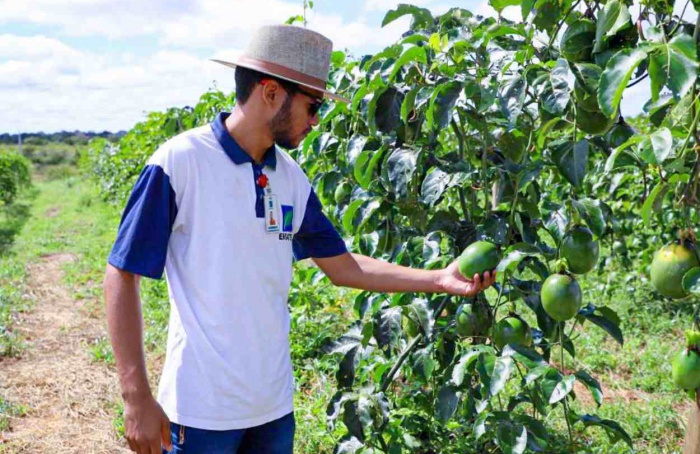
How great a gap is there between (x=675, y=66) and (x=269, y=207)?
999 mm

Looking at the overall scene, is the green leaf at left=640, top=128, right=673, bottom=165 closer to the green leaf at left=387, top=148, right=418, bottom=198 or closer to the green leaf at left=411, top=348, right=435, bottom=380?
the green leaf at left=387, top=148, right=418, bottom=198

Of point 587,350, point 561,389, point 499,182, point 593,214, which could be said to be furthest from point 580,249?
point 587,350

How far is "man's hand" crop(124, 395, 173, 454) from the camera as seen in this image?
1.54 m

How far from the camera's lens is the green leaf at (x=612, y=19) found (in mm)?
1374

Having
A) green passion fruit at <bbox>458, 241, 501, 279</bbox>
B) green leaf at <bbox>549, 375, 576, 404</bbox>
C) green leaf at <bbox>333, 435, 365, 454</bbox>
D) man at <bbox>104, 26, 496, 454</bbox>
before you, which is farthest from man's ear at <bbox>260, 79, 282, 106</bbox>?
green leaf at <bbox>333, 435, 365, 454</bbox>

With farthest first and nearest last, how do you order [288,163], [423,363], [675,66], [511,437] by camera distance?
[423,363], [288,163], [511,437], [675,66]

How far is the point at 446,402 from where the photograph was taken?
198 centimetres

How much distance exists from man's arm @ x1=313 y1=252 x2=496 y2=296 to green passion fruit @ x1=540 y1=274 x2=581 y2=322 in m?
0.21

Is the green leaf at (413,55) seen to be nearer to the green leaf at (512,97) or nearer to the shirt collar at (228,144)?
the green leaf at (512,97)

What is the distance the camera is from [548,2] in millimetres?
1592

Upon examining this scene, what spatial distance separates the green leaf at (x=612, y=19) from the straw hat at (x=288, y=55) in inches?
26.6

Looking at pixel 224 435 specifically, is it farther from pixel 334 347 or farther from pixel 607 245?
pixel 607 245

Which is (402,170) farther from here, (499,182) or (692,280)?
(692,280)

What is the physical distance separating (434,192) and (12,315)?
16.2ft
